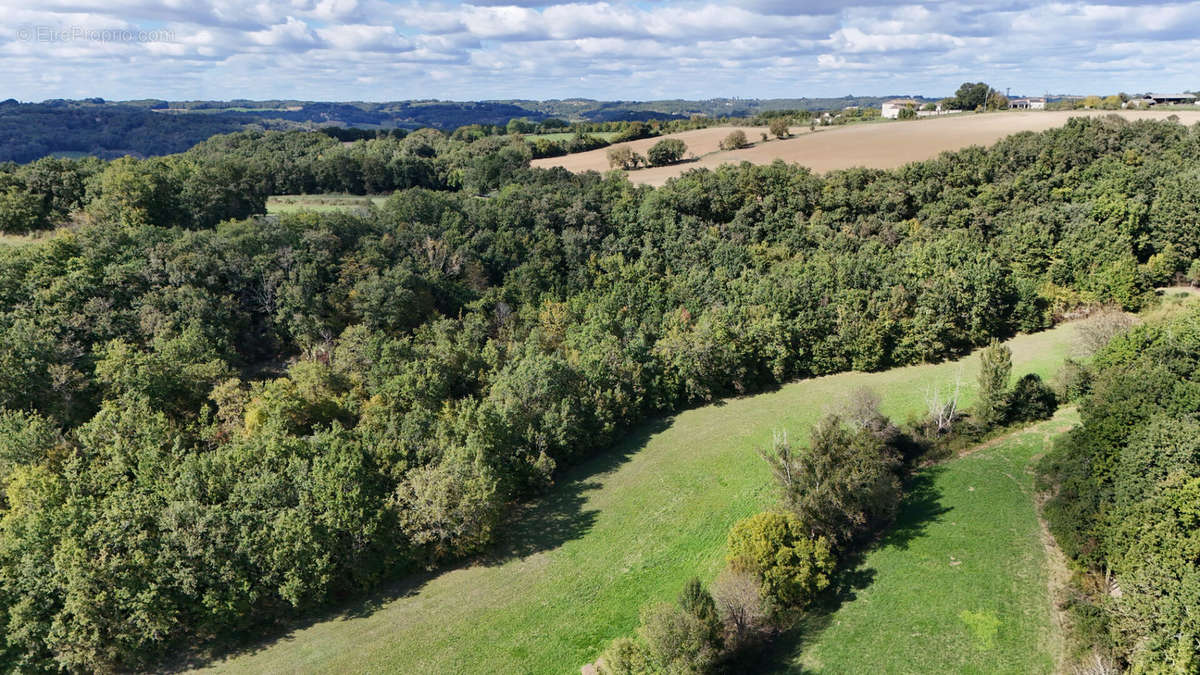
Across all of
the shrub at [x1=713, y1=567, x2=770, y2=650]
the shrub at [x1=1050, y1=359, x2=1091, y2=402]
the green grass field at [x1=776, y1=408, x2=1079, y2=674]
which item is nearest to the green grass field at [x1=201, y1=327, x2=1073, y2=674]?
the shrub at [x1=1050, y1=359, x2=1091, y2=402]

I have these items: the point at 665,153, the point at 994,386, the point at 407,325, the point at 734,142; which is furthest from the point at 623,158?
the point at 994,386

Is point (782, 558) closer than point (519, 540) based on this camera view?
Yes

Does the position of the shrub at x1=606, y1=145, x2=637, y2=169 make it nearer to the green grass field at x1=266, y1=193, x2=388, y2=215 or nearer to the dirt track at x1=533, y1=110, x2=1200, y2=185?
the dirt track at x1=533, y1=110, x2=1200, y2=185

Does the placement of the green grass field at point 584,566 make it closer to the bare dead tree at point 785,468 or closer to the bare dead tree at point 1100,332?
the bare dead tree at point 1100,332

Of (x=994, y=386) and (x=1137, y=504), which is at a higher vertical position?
(x=994, y=386)

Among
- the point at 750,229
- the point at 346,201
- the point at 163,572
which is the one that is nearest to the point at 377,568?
the point at 163,572

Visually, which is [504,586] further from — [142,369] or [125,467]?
[142,369]

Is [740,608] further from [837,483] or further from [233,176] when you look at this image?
[233,176]
